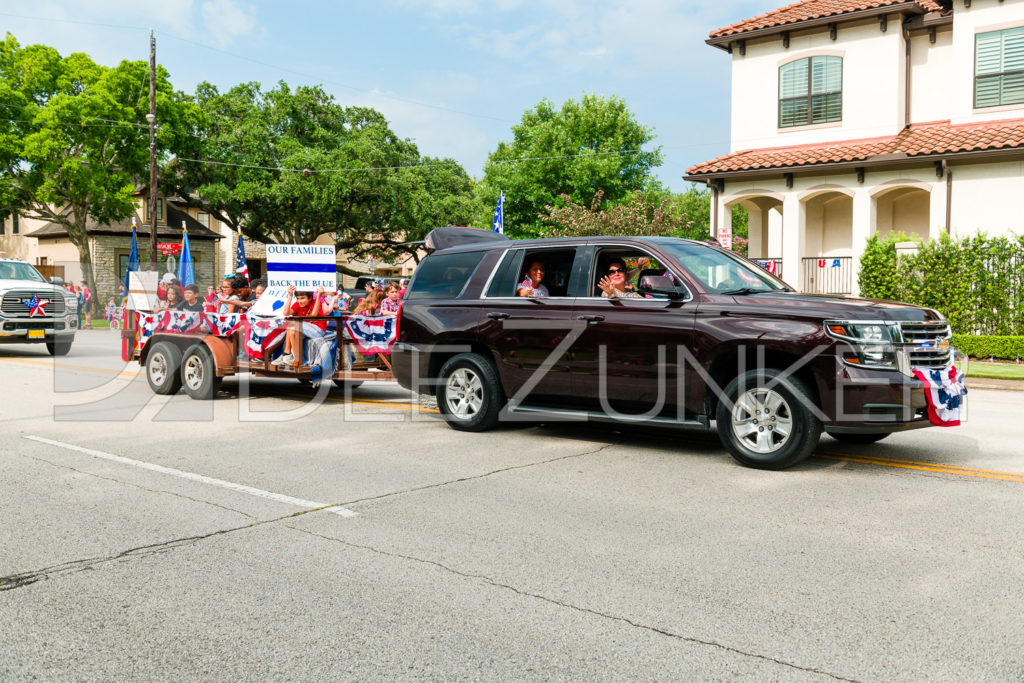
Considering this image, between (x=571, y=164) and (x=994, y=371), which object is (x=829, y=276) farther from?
(x=571, y=164)

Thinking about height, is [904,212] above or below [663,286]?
above

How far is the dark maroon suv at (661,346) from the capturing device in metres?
7.04

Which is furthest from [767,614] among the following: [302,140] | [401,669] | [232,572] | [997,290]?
[302,140]

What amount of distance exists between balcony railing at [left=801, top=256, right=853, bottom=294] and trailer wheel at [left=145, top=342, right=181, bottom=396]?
17.5 metres

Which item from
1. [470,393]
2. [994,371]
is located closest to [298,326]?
[470,393]

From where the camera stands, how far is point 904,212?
83.6ft

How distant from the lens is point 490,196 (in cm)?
5178

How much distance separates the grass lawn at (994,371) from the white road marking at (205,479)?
1409 centimetres

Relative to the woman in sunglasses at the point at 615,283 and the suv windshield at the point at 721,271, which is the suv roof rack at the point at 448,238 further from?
the suv windshield at the point at 721,271

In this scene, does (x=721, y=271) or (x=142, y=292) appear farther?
(x=142, y=292)

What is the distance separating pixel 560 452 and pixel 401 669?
4.84 m

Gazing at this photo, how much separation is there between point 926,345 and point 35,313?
63.6 feet

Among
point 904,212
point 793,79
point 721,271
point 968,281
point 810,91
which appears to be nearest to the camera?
point 721,271

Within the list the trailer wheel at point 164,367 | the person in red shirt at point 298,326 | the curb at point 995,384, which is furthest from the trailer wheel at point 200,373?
the curb at point 995,384
